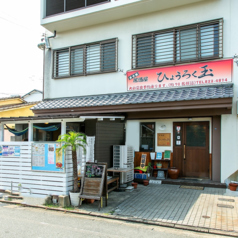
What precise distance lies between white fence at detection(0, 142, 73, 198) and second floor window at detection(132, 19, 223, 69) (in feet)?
18.3

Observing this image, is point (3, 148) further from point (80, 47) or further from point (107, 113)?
point (80, 47)

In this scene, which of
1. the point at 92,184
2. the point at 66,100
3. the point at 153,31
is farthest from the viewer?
the point at 66,100

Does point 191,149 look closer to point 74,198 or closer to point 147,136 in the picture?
point 147,136

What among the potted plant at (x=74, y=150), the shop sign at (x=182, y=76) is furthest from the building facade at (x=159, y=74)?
the potted plant at (x=74, y=150)

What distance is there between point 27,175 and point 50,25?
7832mm

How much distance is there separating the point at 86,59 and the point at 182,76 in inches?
195

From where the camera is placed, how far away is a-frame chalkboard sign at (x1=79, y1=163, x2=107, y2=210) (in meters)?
7.07

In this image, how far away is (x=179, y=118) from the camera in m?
10.1

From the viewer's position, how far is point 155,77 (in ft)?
33.6

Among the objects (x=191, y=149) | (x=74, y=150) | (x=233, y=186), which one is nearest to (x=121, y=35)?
(x=191, y=149)

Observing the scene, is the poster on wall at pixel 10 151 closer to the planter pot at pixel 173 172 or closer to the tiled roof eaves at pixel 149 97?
the tiled roof eaves at pixel 149 97

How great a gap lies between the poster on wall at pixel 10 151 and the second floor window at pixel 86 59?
5122 mm

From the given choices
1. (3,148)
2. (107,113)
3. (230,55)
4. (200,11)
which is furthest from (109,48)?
(3,148)

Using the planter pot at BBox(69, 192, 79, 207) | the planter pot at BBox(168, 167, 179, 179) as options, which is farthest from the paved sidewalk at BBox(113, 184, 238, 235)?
the planter pot at BBox(69, 192, 79, 207)
